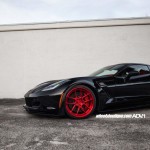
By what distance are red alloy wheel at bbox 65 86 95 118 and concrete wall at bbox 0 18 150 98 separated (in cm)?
368

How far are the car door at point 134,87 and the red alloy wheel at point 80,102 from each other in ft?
1.83

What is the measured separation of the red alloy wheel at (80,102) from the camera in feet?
13.6

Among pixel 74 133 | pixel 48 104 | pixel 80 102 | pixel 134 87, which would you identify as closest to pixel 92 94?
pixel 80 102

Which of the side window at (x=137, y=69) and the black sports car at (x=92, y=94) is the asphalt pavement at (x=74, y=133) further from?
the side window at (x=137, y=69)

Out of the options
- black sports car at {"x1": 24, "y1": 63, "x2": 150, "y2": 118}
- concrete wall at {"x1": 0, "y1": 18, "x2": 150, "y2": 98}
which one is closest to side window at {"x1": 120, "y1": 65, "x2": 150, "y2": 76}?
black sports car at {"x1": 24, "y1": 63, "x2": 150, "y2": 118}

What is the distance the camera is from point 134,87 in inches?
179

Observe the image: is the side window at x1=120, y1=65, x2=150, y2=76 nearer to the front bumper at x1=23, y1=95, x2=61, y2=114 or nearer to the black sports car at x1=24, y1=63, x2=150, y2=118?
the black sports car at x1=24, y1=63, x2=150, y2=118

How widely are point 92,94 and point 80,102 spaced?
0.27 metres

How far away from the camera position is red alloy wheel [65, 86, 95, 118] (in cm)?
414

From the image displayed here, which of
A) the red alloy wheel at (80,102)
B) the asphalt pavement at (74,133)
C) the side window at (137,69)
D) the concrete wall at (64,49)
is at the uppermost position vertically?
the concrete wall at (64,49)

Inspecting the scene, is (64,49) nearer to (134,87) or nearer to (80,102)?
(134,87)

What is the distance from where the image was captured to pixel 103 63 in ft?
25.7

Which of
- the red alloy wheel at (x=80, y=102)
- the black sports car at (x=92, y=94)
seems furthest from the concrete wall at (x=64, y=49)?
the red alloy wheel at (x=80, y=102)

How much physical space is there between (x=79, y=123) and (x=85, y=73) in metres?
4.20
